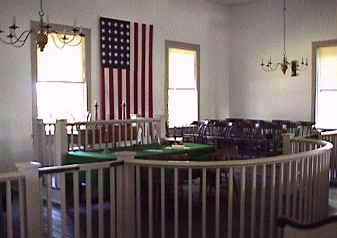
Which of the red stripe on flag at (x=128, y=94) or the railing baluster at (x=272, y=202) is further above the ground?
the red stripe on flag at (x=128, y=94)

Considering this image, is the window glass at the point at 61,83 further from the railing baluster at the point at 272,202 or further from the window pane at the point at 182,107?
the railing baluster at the point at 272,202

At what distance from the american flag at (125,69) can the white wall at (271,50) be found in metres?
3.07

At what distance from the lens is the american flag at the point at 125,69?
30.3 feet

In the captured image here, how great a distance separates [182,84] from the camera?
11.1 m

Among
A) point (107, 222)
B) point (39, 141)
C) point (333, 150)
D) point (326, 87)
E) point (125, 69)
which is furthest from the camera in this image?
point (326, 87)

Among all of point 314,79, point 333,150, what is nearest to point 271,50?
point 314,79

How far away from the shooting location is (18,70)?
7.79 m

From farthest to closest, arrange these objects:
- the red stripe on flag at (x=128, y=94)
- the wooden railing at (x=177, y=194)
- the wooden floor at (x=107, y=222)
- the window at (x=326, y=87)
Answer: the window at (x=326, y=87) < the red stripe on flag at (x=128, y=94) < the wooden floor at (x=107, y=222) < the wooden railing at (x=177, y=194)

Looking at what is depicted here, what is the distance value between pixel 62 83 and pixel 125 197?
17.1ft

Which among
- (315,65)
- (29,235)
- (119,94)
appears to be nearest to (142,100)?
(119,94)

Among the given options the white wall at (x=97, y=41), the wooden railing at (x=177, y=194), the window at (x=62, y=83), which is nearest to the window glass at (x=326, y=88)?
the white wall at (x=97, y=41)

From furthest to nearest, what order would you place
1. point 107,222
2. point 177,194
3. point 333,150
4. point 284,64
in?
point 284,64 → point 333,150 → point 107,222 → point 177,194

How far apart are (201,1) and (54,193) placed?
7.15m

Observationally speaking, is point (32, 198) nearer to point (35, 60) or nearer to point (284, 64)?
point (35, 60)
